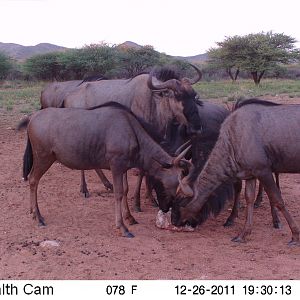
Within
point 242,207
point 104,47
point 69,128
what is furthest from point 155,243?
point 104,47

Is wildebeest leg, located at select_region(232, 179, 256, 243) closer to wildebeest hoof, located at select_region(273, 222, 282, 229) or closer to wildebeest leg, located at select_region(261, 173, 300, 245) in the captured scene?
wildebeest leg, located at select_region(261, 173, 300, 245)

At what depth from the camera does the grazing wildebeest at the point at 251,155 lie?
6.08 m

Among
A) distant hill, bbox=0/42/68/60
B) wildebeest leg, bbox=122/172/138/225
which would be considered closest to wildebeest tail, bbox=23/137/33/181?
wildebeest leg, bbox=122/172/138/225

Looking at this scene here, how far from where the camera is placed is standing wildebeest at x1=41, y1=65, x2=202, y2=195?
8.06 meters

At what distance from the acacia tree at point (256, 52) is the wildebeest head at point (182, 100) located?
111 ft

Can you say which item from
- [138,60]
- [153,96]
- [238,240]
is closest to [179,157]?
[238,240]

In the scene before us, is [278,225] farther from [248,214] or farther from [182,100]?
[182,100]

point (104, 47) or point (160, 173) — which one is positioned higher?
point (104, 47)

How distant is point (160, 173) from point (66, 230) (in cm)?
156

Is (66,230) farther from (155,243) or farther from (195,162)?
(195,162)

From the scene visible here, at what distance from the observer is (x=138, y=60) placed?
46062 mm

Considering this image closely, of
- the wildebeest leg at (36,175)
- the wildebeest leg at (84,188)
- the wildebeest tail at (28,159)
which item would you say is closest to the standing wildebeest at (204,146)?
the wildebeest leg at (36,175)

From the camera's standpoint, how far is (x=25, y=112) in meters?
19.3

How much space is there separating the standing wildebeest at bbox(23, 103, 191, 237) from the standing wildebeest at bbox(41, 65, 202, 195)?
68 centimetres
